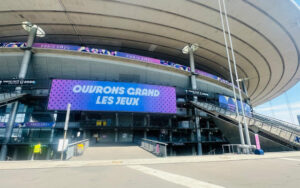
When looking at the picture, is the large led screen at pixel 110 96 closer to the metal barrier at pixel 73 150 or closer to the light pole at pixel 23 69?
the light pole at pixel 23 69

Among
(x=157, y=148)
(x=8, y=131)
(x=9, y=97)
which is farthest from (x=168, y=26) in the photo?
(x=8, y=131)

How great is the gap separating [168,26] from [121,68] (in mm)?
10679

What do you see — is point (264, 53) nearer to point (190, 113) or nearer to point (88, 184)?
point (190, 113)

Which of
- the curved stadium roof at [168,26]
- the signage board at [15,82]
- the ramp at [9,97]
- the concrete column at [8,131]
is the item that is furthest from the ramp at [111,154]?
the curved stadium roof at [168,26]

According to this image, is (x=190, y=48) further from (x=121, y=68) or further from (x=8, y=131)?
(x=8, y=131)

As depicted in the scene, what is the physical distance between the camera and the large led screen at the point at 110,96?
726 inches

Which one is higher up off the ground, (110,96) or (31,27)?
(31,27)

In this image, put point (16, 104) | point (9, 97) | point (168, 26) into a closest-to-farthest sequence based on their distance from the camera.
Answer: point (9, 97) < point (16, 104) < point (168, 26)

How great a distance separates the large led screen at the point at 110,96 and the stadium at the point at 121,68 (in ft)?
0.46

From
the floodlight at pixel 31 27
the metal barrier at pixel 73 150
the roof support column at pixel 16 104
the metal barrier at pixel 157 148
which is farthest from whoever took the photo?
the floodlight at pixel 31 27

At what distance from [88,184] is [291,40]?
115 ft

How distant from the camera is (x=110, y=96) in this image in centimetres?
1970

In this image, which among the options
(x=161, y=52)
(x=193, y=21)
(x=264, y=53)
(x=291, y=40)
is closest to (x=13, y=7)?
(x=161, y=52)

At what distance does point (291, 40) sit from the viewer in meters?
23.6
